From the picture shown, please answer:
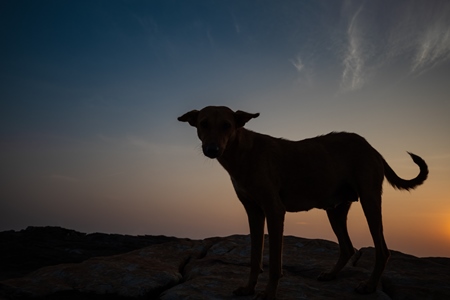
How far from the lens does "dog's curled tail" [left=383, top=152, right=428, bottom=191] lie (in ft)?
26.5

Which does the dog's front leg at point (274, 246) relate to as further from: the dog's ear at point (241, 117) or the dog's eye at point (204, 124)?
the dog's eye at point (204, 124)

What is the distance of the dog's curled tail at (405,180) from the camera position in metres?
8.09

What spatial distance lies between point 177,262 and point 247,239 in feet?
9.15

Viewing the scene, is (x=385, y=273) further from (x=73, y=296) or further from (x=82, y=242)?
(x=82, y=242)

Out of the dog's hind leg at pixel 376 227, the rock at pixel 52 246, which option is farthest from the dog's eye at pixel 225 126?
the rock at pixel 52 246

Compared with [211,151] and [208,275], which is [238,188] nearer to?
[211,151]

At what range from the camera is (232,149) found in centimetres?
651

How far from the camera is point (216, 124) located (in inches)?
242

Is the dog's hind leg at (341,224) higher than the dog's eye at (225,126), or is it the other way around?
the dog's eye at (225,126)

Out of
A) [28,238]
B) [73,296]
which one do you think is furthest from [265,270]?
[28,238]

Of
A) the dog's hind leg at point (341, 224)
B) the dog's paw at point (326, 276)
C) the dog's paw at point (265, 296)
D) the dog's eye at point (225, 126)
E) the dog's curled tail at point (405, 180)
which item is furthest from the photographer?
the dog's curled tail at point (405, 180)

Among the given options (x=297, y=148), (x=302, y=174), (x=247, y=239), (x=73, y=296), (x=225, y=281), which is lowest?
(x=73, y=296)

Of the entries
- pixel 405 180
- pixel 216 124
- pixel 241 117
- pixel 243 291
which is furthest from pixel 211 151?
pixel 405 180

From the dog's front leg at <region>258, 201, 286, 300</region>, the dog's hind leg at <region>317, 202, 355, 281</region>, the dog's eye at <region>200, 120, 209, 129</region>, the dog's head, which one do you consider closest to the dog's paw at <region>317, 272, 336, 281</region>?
the dog's hind leg at <region>317, 202, 355, 281</region>
